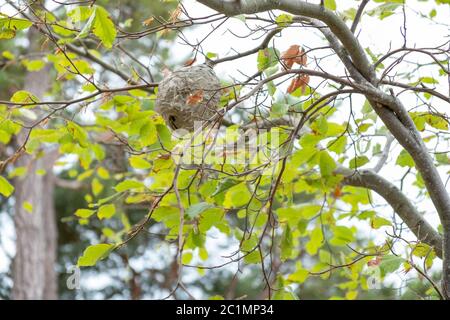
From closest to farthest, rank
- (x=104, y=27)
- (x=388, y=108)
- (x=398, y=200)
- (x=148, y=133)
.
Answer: (x=104, y=27) < (x=388, y=108) < (x=148, y=133) < (x=398, y=200)

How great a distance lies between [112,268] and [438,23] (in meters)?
8.67

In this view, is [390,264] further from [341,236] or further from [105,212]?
[105,212]

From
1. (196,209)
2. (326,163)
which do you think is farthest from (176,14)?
(326,163)

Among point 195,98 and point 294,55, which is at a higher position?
point 294,55

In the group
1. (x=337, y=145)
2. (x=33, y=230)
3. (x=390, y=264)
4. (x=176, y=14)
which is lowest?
(x=390, y=264)

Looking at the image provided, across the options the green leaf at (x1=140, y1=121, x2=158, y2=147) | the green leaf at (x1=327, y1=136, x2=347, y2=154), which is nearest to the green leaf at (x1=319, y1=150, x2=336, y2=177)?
the green leaf at (x1=327, y1=136, x2=347, y2=154)

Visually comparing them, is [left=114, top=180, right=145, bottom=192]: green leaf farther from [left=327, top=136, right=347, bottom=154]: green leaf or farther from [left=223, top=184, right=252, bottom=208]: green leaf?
[left=327, top=136, right=347, bottom=154]: green leaf

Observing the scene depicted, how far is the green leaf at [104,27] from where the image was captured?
218 cm

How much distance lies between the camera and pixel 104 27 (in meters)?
2.21

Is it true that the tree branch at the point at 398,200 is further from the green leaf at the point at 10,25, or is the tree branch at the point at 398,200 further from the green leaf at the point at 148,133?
the green leaf at the point at 10,25

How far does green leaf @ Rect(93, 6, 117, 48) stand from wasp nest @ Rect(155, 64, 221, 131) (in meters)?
0.28

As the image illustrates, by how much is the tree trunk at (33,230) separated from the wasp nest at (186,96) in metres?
5.54

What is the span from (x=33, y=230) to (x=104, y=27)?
656cm

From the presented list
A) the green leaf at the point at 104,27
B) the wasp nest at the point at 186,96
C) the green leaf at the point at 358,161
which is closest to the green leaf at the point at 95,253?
the wasp nest at the point at 186,96
